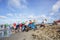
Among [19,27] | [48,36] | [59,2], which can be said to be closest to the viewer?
A: [48,36]

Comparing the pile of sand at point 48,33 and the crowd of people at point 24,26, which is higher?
the crowd of people at point 24,26

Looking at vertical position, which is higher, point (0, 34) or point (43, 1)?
point (43, 1)

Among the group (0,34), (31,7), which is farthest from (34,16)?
(0,34)

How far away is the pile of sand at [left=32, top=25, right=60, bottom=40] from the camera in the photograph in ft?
11.7

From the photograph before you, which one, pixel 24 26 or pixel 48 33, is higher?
pixel 24 26

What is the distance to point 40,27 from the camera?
414 centimetres

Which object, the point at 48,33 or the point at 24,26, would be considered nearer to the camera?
the point at 48,33

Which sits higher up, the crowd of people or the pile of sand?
the crowd of people

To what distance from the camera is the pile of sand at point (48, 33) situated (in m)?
3.56

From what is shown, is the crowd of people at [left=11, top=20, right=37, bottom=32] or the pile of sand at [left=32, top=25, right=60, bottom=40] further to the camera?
the crowd of people at [left=11, top=20, right=37, bottom=32]

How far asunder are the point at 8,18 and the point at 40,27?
867 mm

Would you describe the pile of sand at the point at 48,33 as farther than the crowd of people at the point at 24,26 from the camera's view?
No

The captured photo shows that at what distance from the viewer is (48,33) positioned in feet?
12.3

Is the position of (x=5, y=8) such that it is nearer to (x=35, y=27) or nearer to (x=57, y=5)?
(x=35, y=27)
